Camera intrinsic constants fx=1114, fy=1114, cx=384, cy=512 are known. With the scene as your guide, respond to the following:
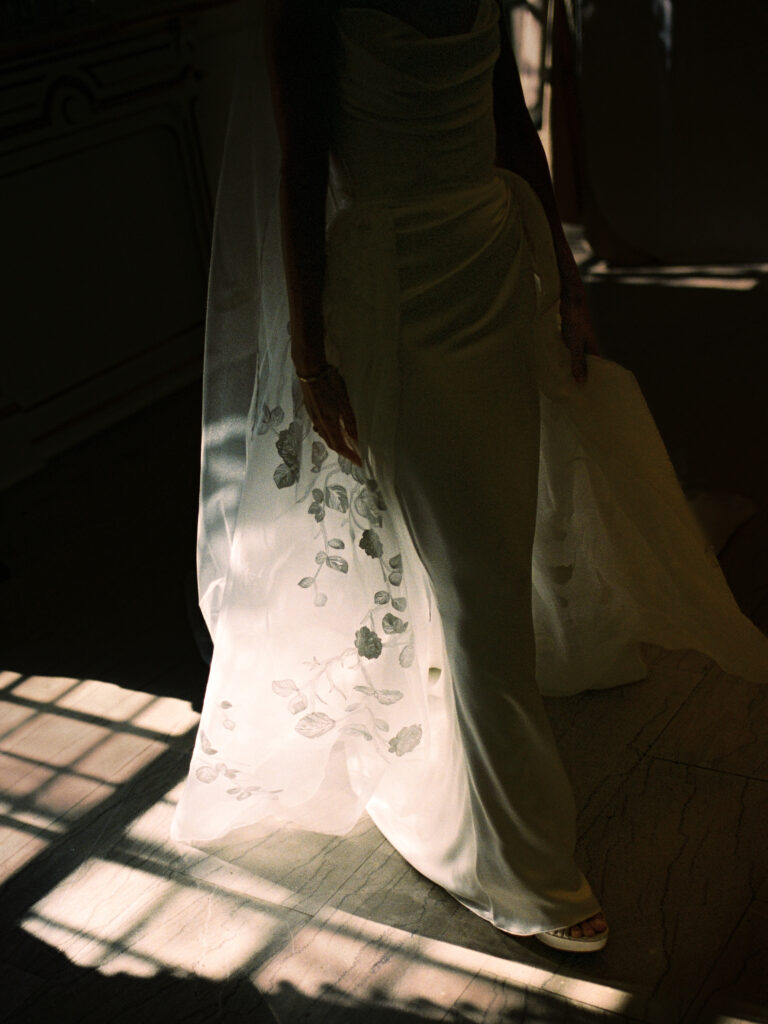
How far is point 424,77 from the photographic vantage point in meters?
1.44

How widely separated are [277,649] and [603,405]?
706 millimetres

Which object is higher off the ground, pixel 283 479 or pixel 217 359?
pixel 217 359

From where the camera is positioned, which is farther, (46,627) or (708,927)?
(46,627)

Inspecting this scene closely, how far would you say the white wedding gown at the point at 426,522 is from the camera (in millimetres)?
1521

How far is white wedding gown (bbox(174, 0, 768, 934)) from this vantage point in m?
1.52

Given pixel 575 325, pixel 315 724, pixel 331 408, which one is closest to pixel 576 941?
pixel 315 724

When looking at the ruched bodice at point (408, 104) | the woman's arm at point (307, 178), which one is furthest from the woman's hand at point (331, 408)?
the ruched bodice at point (408, 104)

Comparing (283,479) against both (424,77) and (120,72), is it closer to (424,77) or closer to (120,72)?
(424,77)

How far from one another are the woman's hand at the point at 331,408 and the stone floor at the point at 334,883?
29.8 inches

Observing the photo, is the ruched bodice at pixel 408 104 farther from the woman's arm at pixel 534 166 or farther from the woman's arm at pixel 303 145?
the woman's arm at pixel 534 166

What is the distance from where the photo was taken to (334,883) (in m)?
1.86

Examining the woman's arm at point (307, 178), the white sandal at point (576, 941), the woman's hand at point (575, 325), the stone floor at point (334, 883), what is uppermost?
the woman's arm at point (307, 178)

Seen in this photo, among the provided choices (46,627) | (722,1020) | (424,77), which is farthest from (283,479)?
(46,627)

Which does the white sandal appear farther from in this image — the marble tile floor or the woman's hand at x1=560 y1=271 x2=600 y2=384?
the woman's hand at x1=560 y1=271 x2=600 y2=384
